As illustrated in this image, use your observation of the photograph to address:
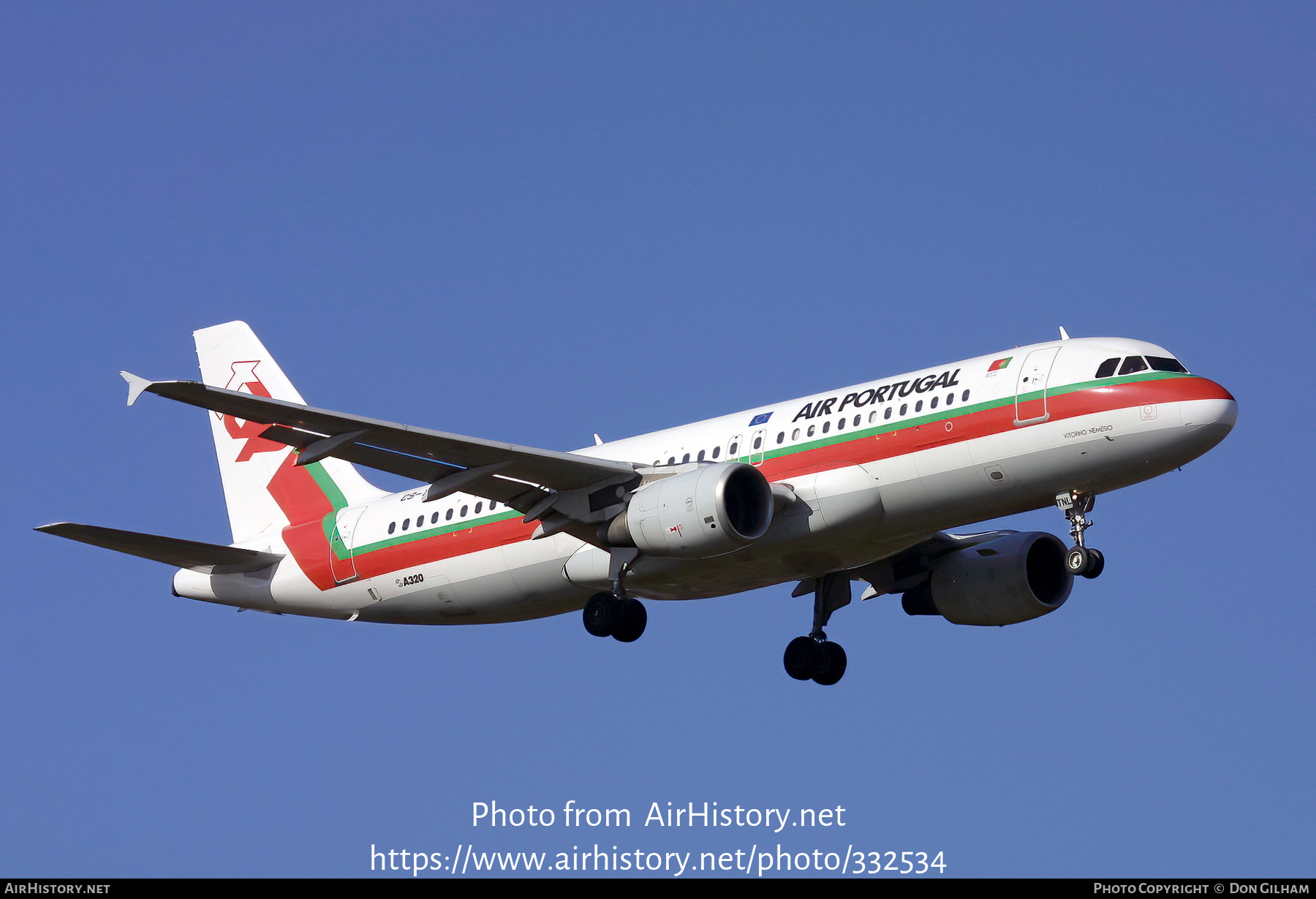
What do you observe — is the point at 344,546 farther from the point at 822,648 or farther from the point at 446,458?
the point at 822,648

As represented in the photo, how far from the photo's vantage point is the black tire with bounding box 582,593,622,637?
35125mm

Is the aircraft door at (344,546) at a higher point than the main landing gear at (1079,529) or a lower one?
higher

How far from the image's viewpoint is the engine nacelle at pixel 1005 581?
38.2m

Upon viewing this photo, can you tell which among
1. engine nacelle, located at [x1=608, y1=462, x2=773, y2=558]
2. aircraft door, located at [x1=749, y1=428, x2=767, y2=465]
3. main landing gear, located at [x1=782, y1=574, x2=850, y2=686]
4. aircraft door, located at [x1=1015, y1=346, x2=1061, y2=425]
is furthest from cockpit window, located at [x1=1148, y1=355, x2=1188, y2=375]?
main landing gear, located at [x1=782, y1=574, x2=850, y2=686]

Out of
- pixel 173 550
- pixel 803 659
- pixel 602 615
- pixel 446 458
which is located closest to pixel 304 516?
pixel 173 550

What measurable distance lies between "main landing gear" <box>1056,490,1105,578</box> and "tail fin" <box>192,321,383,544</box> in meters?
17.2

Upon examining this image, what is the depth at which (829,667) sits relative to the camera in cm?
3897

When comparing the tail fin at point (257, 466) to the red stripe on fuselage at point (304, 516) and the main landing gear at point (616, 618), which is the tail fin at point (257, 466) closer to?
the red stripe on fuselage at point (304, 516)

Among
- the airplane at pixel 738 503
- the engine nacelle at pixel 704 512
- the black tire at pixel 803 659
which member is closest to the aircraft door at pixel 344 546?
the airplane at pixel 738 503

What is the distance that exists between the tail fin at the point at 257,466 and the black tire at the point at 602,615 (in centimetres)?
862

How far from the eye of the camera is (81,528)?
3544 cm

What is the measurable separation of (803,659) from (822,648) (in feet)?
1.67

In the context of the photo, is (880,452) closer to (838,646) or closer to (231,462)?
(838,646)

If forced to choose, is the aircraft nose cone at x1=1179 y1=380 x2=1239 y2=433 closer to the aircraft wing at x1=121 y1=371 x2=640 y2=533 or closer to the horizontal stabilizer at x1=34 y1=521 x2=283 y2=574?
the aircraft wing at x1=121 y1=371 x2=640 y2=533
